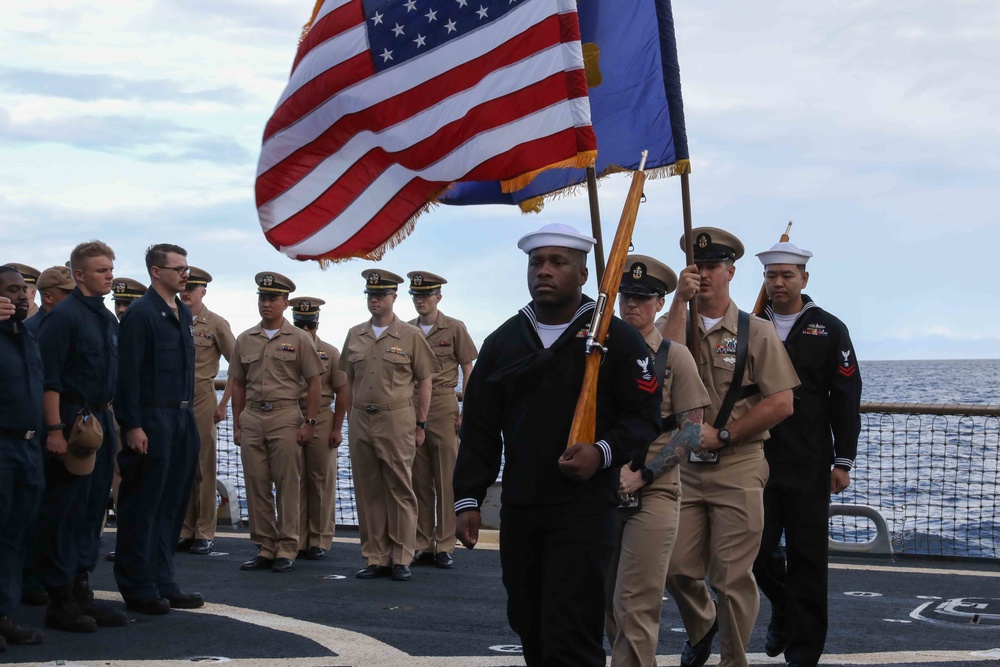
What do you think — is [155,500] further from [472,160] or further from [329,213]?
[472,160]

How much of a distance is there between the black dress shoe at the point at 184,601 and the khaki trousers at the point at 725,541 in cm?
328

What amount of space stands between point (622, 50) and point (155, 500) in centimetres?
393

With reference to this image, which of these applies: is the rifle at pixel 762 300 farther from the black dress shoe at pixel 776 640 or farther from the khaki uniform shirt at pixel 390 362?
the khaki uniform shirt at pixel 390 362

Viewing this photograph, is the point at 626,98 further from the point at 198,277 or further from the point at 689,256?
the point at 198,277

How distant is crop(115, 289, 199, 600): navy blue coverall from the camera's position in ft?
26.8

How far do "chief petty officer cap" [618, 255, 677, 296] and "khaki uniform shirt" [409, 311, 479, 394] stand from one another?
5.12 meters

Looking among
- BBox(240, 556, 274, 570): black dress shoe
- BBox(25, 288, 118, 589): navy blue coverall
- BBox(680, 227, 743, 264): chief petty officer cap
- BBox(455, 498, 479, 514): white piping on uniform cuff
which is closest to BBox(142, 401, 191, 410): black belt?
BBox(25, 288, 118, 589): navy blue coverall

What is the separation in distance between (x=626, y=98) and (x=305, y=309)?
5.92 meters

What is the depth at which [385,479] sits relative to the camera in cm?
1066

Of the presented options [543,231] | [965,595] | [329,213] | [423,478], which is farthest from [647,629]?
[423,478]

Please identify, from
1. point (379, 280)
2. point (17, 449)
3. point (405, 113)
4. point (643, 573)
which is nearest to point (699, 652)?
point (643, 573)

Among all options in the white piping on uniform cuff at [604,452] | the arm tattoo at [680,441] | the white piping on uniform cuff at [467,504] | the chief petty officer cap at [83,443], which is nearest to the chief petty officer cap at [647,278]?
the arm tattoo at [680,441]

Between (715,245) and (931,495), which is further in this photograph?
(931,495)

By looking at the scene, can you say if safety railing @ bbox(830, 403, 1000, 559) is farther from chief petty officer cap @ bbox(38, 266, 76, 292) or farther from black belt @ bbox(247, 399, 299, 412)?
chief petty officer cap @ bbox(38, 266, 76, 292)
